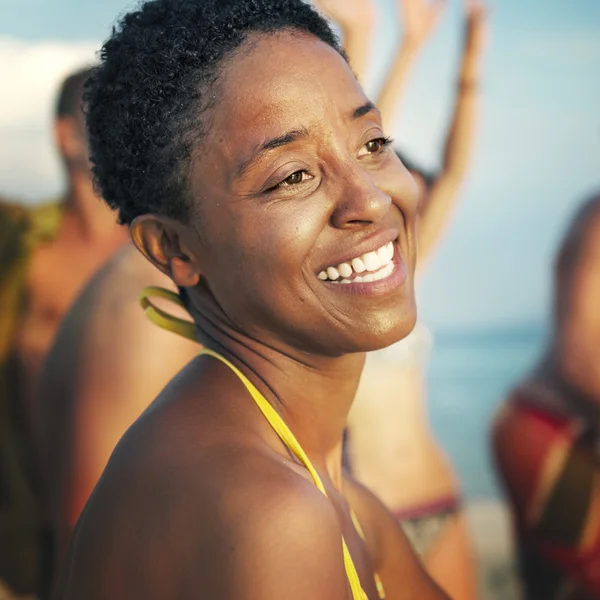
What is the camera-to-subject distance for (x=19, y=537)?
365cm

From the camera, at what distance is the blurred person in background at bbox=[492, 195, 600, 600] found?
3639 mm

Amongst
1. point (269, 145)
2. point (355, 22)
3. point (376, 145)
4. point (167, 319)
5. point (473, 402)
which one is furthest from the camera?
point (473, 402)

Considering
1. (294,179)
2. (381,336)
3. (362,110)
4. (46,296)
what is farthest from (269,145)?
(46,296)

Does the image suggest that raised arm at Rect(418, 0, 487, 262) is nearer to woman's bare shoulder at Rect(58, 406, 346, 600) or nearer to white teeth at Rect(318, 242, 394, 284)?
white teeth at Rect(318, 242, 394, 284)

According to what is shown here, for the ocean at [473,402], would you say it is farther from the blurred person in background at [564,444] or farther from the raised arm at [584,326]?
the raised arm at [584,326]

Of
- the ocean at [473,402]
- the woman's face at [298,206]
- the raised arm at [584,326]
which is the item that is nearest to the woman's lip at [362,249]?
the woman's face at [298,206]

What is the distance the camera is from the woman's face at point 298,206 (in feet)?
4.29

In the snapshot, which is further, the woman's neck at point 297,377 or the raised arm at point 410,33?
the raised arm at point 410,33

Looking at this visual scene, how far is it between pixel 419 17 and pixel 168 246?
282 centimetres

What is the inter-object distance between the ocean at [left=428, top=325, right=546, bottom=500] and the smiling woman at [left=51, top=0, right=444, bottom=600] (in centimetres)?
311

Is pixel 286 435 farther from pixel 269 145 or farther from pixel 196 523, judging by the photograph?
pixel 269 145

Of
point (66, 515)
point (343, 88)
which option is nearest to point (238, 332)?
point (343, 88)

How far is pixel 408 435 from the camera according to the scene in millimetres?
3582

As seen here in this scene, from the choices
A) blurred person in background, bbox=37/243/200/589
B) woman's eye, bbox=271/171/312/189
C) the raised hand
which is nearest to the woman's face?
woman's eye, bbox=271/171/312/189
